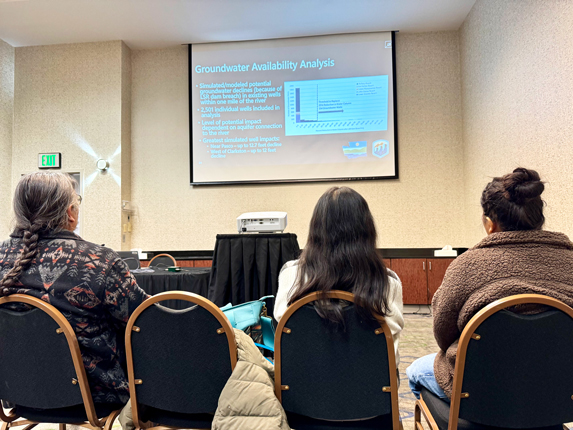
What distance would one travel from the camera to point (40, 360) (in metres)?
1.20

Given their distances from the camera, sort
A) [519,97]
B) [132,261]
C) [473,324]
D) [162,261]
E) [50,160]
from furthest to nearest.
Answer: [50,160] < [162,261] < [519,97] < [132,261] < [473,324]

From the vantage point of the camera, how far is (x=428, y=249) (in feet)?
16.7

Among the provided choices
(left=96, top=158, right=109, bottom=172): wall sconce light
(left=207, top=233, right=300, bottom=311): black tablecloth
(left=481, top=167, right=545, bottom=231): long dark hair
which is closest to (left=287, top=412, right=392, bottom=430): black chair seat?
(left=481, top=167, right=545, bottom=231): long dark hair

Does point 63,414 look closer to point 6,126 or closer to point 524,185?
point 524,185

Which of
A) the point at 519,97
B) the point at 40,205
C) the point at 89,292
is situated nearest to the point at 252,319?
the point at 89,292

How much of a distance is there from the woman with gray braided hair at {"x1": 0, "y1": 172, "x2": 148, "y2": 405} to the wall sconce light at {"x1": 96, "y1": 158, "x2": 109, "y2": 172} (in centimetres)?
419

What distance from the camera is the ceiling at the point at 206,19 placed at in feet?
14.9

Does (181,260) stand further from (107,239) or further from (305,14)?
(305,14)

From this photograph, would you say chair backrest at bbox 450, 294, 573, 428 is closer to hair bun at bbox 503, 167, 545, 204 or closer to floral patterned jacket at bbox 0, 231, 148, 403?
hair bun at bbox 503, 167, 545, 204

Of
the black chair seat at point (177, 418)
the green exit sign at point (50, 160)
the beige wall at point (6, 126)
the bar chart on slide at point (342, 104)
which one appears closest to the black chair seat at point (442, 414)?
the black chair seat at point (177, 418)

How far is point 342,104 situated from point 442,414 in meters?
4.39

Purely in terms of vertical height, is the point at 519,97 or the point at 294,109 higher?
the point at 294,109

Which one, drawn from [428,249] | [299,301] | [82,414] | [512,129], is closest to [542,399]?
[299,301]

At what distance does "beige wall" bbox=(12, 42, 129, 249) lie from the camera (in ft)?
17.2
